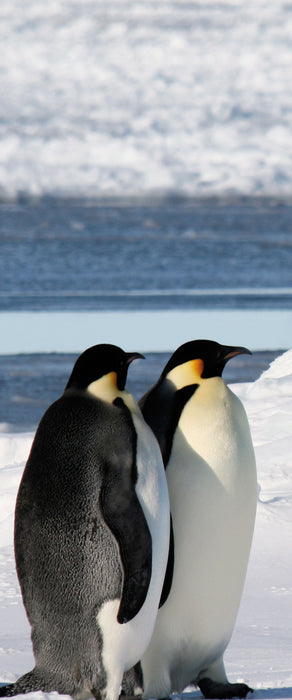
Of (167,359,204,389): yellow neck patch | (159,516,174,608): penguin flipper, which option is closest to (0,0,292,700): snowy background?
(159,516,174,608): penguin flipper

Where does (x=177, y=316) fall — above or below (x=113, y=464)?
below

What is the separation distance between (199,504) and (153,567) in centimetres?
23

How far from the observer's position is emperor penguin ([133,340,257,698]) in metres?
2.40

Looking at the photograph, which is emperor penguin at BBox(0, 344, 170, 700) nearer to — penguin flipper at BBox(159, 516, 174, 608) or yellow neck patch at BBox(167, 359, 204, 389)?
penguin flipper at BBox(159, 516, 174, 608)

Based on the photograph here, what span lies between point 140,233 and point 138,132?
1175cm

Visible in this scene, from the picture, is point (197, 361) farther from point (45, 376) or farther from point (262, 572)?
point (45, 376)

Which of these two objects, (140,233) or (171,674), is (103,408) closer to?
(171,674)

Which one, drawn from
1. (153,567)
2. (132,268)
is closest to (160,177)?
(132,268)

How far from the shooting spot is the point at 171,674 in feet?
8.10

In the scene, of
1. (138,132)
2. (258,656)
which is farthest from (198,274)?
(138,132)

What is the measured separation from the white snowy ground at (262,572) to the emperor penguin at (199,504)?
0.41 feet

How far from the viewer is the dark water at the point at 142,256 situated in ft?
30.2

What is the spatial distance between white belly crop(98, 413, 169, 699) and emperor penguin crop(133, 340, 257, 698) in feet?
0.51

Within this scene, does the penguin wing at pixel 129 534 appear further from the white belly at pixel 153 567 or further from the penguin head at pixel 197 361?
the penguin head at pixel 197 361
